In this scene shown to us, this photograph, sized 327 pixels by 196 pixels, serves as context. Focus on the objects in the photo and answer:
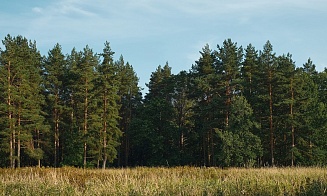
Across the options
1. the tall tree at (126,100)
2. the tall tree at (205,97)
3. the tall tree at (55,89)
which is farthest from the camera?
the tall tree at (126,100)

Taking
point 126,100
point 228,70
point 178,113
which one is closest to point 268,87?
point 228,70

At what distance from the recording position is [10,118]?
37.7m

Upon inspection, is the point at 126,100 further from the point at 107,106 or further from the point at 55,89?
the point at 107,106

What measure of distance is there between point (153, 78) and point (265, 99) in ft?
86.7

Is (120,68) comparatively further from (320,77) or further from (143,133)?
(320,77)

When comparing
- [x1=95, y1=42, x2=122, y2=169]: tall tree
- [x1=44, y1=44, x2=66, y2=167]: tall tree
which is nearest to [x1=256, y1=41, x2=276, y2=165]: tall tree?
[x1=95, y1=42, x2=122, y2=169]: tall tree

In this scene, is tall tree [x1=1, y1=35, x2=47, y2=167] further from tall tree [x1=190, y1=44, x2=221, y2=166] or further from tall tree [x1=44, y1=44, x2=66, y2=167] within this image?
tall tree [x1=190, y1=44, x2=221, y2=166]

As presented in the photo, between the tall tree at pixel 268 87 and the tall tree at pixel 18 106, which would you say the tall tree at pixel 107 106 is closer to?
the tall tree at pixel 18 106

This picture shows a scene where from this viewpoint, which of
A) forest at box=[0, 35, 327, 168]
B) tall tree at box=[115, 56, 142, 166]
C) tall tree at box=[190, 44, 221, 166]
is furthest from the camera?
tall tree at box=[115, 56, 142, 166]

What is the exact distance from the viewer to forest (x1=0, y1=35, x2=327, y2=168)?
1468 inches

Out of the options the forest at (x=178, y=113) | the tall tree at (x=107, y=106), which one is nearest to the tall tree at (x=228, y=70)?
the forest at (x=178, y=113)

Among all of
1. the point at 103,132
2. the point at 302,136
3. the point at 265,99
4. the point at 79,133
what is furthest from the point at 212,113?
the point at 79,133

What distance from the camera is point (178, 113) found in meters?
54.7

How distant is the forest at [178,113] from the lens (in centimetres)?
3728
